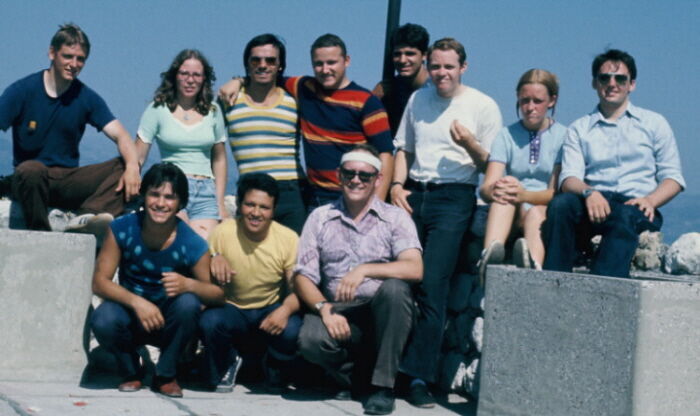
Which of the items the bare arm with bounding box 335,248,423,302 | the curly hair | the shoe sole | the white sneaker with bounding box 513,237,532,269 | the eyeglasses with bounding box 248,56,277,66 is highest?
the eyeglasses with bounding box 248,56,277,66

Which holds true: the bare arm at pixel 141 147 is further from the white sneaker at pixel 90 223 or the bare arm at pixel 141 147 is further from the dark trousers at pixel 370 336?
the dark trousers at pixel 370 336

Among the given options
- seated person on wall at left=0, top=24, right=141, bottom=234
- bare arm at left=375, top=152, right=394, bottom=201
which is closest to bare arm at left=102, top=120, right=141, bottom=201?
seated person on wall at left=0, top=24, right=141, bottom=234

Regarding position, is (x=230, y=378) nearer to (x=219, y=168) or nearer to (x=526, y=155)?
(x=219, y=168)

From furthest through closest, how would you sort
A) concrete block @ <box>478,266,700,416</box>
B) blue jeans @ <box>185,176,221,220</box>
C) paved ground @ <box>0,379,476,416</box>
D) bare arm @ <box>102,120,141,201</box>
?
1. blue jeans @ <box>185,176,221,220</box>
2. bare arm @ <box>102,120,141,201</box>
3. paved ground @ <box>0,379,476,416</box>
4. concrete block @ <box>478,266,700,416</box>

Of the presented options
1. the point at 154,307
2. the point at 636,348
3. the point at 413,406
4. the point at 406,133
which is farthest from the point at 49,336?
the point at 636,348

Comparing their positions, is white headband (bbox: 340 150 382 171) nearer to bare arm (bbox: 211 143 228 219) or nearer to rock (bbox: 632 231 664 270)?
bare arm (bbox: 211 143 228 219)

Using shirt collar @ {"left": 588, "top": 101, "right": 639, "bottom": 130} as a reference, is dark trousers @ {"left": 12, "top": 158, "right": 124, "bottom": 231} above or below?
below

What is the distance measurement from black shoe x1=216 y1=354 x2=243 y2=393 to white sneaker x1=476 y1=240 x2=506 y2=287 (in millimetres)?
1551

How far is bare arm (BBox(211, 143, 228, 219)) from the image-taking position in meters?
5.91

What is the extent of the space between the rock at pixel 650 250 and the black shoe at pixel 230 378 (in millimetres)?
2516

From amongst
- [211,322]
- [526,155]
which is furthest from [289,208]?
[526,155]

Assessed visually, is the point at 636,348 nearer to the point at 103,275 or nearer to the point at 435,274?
the point at 435,274

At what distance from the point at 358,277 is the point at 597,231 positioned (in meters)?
1.37

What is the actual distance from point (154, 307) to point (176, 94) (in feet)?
5.39
